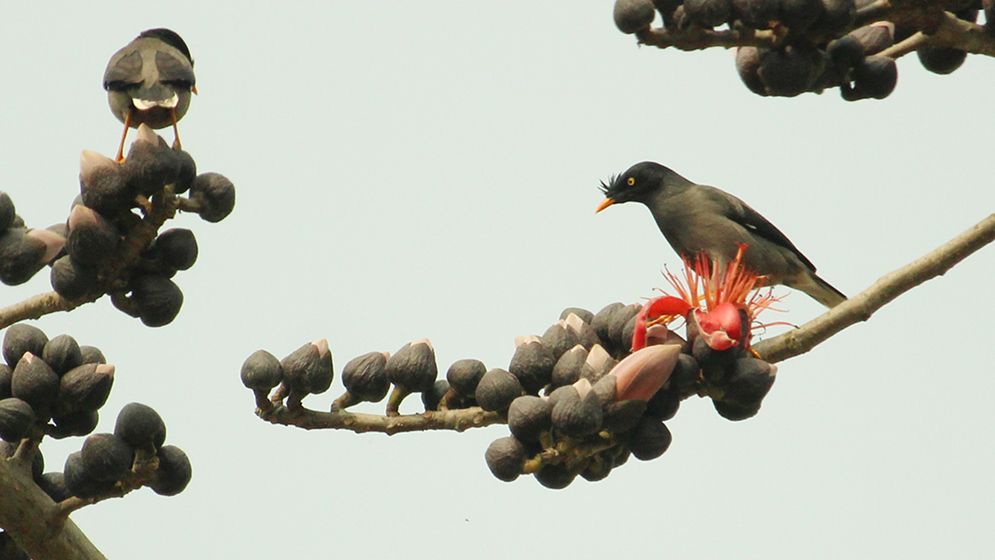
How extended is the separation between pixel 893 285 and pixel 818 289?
380cm

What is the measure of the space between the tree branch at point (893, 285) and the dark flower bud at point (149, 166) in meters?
1.66

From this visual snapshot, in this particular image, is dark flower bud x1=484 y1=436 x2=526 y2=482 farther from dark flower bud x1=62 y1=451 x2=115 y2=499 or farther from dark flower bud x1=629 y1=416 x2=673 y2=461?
dark flower bud x1=62 y1=451 x2=115 y2=499

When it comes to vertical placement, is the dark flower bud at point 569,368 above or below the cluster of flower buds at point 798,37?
below

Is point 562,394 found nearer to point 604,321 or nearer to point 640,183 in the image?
point 604,321

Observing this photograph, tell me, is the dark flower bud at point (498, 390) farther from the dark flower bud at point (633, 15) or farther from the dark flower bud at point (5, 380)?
the dark flower bud at point (5, 380)

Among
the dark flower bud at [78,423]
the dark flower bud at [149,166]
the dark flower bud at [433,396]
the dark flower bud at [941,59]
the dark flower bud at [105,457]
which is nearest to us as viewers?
the dark flower bud at [149,166]

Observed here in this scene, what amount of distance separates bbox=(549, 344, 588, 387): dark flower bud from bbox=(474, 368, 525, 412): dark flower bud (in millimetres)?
102

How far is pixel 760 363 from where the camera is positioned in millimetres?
3416

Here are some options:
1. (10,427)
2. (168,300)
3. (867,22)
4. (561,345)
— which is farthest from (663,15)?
(10,427)

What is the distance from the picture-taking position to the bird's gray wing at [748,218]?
6.84 meters

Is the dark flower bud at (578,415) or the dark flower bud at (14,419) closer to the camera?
the dark flower bud at (578,415)

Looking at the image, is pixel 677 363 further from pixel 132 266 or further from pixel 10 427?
pixel 10 427

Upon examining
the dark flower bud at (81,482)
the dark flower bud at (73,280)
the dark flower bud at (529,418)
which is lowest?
the dark flower bud at (81,482)

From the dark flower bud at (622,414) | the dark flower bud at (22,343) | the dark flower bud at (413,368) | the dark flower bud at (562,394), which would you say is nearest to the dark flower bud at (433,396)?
the dark flower bud at (413,368)
